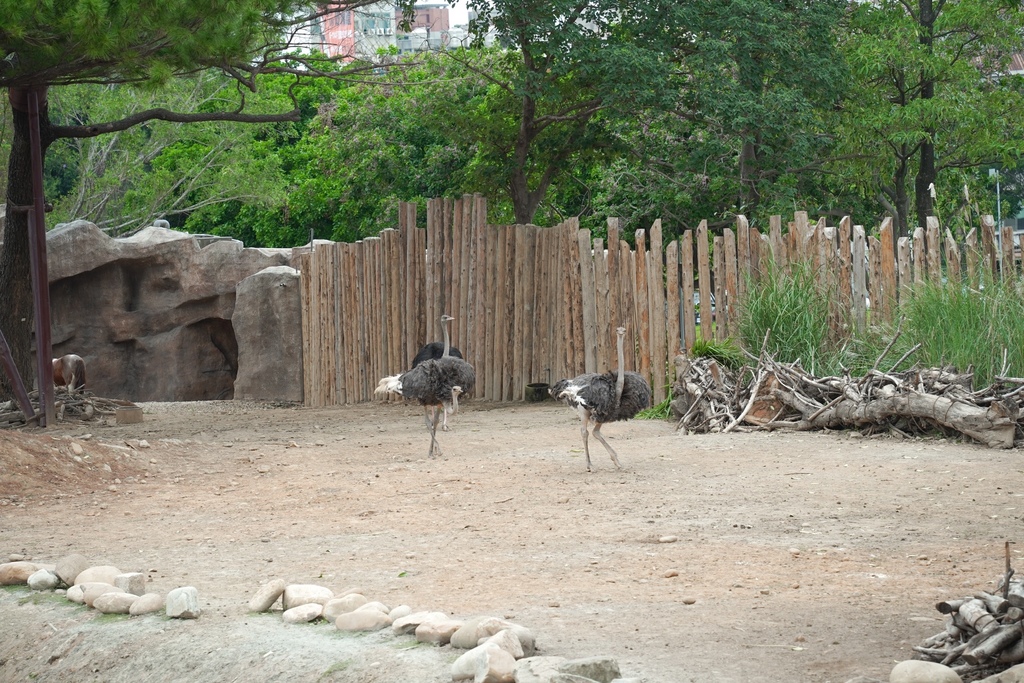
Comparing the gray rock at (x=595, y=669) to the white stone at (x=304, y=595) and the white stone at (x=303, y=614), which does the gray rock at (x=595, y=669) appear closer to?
the white stone at (x=303, y=614)

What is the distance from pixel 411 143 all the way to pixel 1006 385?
16453 mm

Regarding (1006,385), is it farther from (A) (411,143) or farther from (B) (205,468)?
(A) (411,143)

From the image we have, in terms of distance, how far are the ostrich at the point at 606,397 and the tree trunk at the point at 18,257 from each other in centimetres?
751

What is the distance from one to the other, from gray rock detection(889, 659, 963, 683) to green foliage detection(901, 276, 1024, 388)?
233 inches

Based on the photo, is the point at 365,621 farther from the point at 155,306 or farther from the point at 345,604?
the point at 155,306

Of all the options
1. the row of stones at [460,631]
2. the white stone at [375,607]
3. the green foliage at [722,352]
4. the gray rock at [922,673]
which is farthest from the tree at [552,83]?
the gray rock at [922,673]

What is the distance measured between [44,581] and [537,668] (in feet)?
8.90

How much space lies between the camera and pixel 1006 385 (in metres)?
8.64

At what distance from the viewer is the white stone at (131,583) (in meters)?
4.87

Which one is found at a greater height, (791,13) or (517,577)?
(791,13)

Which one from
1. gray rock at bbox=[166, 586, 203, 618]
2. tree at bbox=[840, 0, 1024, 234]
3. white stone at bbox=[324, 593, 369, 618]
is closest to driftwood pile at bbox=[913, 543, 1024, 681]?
white stone at bbox=[324, 593, 369, 618]

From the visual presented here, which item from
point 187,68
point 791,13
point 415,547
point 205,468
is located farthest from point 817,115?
point 415,547

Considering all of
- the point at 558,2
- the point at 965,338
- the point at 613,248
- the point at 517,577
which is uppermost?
the point at 558,2

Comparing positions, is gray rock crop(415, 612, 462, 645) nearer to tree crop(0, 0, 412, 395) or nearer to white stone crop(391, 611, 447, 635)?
white stone crop(391, 611, 447, 635)
